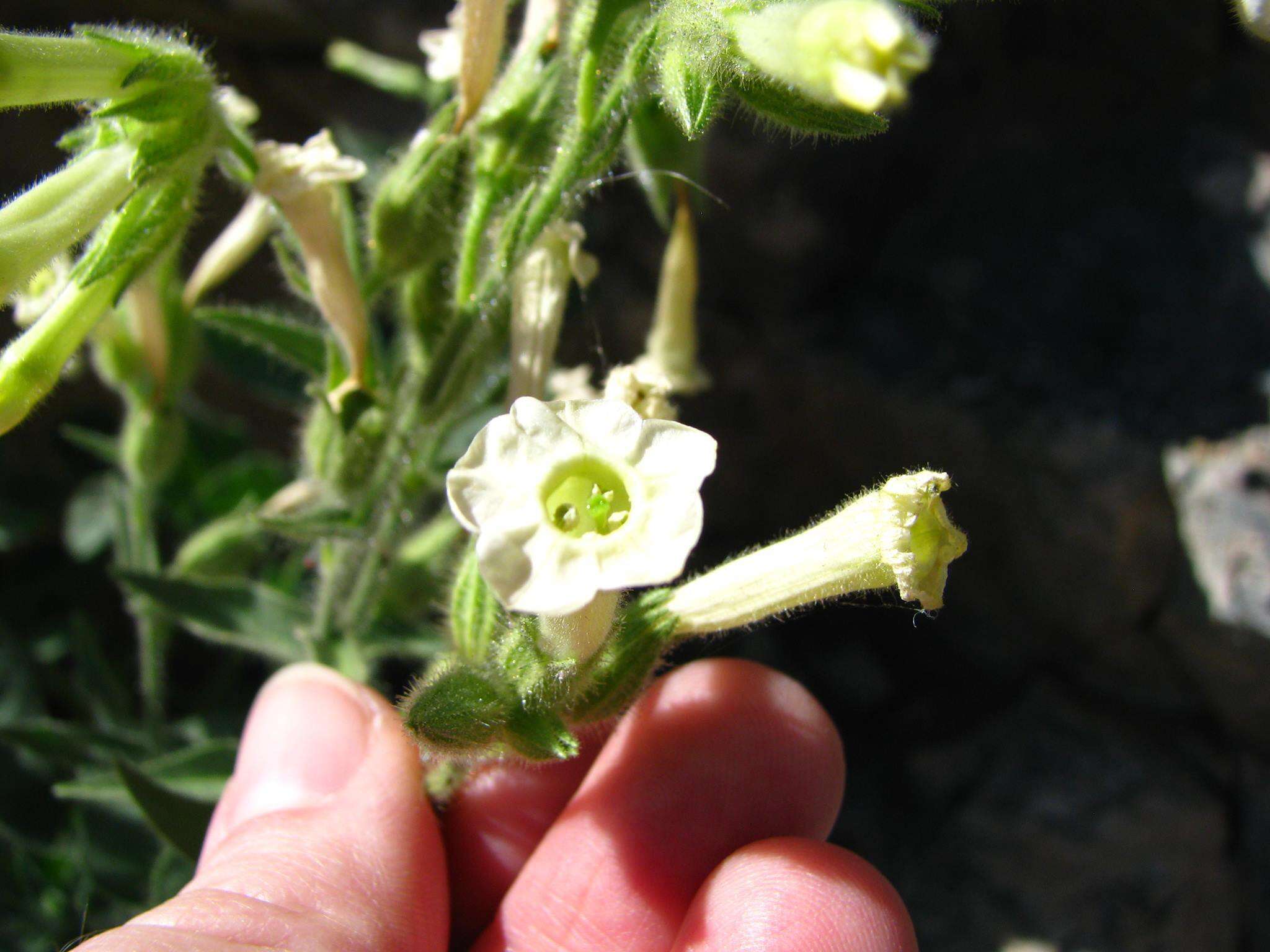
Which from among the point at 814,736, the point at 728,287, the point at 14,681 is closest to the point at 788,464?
the point at 728,287

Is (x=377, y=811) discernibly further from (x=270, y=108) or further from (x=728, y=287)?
(x=270, y=108)

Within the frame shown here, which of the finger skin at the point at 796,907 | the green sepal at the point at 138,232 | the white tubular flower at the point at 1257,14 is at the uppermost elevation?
the white tubular flower at the point at 1257,14

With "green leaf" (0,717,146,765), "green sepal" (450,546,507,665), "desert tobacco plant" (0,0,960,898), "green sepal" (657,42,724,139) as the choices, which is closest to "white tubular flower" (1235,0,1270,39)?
"desert tobacco plant" (0,0,960,898)

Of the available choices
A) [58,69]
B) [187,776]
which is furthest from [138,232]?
[187,776]

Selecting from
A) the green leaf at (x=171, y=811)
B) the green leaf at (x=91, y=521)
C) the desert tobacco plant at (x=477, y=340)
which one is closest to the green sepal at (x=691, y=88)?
the desert tobacco plant at (x=477, y=340)

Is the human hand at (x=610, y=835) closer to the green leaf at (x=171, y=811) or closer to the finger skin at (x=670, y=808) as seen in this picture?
the finger skin at (x=670, y=808)

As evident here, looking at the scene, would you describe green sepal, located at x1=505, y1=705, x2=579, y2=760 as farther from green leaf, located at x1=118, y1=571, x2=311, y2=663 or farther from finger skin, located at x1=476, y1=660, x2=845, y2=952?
green leaf, located at x1=118, y1=571, x2=311, y2=663

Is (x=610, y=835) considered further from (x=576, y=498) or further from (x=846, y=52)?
(x=846, y=52)
